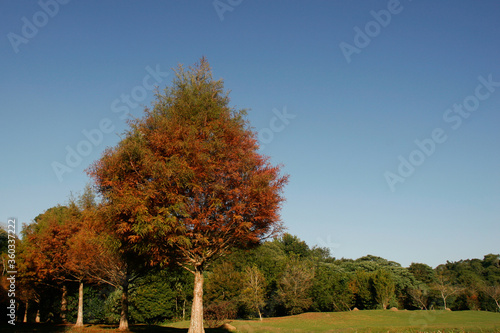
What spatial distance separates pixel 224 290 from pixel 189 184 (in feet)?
137

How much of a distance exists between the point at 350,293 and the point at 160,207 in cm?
5805

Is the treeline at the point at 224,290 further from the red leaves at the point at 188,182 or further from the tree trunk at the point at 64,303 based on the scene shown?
the red leaves at the point at 188,182

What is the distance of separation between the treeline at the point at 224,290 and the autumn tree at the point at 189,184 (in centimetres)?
1284

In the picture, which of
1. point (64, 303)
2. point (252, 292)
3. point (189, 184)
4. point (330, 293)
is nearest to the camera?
point (189, 184)

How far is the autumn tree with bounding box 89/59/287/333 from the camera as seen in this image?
14258mm

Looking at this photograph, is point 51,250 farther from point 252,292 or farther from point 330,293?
point 330,293

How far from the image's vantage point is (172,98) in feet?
57.6

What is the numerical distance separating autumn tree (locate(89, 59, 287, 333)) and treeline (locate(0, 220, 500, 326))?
12.8m

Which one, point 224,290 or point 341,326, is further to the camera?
point 224,290

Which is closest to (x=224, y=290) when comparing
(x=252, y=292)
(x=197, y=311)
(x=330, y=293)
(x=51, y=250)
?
(x=252, y=292)

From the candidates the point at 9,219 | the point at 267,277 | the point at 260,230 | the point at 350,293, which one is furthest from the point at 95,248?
the point at 350,293

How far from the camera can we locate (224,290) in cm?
5134

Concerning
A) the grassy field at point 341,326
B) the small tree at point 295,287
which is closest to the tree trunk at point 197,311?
the grassy field at point 341,326

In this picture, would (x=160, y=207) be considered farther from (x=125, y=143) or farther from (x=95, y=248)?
(x=95, y=248)
